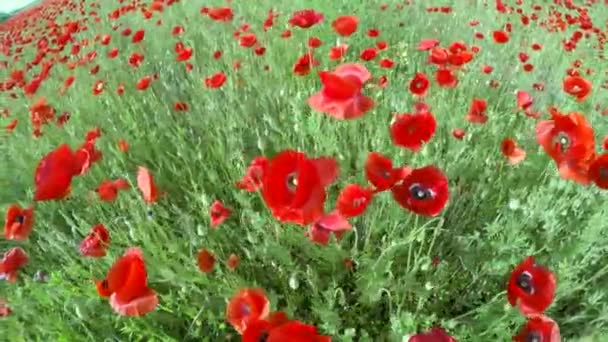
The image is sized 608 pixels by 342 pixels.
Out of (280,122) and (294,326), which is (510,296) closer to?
(294,326)

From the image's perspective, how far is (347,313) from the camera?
5.94 ft

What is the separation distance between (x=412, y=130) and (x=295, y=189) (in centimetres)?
51

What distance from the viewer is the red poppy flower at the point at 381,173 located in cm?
137

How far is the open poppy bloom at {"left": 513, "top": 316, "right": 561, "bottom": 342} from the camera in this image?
4.09 ft

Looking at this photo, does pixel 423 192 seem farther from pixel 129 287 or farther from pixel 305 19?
pixel 305 19

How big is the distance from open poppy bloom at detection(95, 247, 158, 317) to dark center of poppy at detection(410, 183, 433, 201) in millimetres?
694

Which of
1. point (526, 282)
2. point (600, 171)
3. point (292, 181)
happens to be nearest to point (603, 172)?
point (600, 171)

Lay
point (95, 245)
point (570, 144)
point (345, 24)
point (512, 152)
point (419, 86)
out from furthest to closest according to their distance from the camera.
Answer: point (345, 24) → point (419, 86) → point (512, 152) → point (95, 245) → point (570, 144)

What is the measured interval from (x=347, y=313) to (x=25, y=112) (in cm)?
360

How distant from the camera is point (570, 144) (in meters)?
1.51

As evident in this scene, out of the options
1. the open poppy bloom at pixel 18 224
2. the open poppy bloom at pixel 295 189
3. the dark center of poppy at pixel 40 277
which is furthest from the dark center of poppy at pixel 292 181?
the dark center of poppy at pixel 40 277

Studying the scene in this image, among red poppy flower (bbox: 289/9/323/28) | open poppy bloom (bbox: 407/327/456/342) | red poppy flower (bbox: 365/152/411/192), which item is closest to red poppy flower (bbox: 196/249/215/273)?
red poppy flower (bbox: 365/152/411/192)

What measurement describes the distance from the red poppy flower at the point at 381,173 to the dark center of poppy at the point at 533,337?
1.56ft

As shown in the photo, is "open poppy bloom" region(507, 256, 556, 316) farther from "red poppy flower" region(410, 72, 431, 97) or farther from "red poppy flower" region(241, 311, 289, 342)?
"red poppy flower" region(410, 72, 431, 97)
